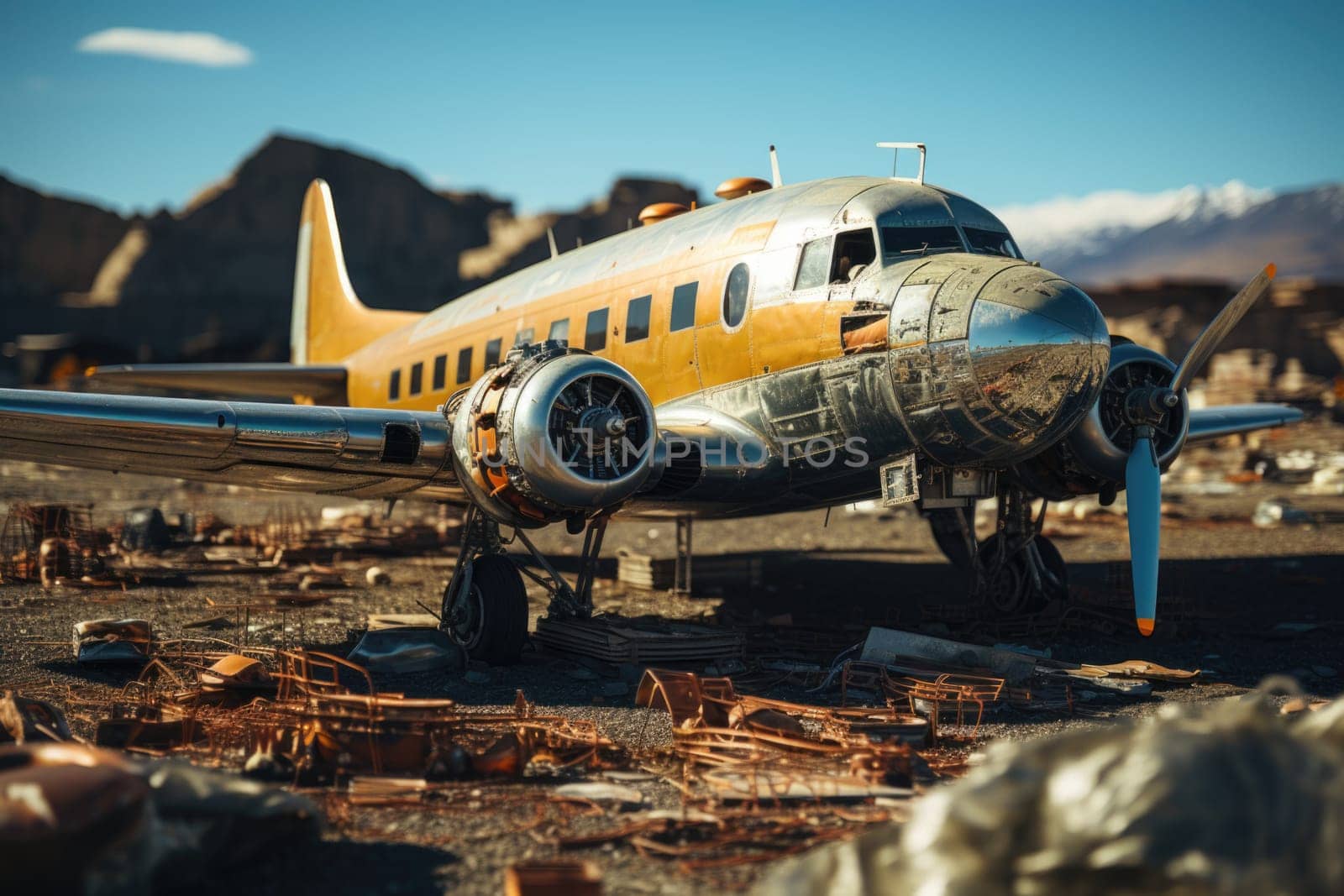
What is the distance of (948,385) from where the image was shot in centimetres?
845

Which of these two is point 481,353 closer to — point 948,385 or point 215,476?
point 215,476

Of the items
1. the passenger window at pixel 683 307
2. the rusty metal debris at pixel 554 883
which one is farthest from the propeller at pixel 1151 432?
the rusty metal debris at pixel 554 883

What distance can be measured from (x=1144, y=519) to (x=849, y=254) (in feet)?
11.3

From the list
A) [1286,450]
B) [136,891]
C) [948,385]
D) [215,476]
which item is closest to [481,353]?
[215,476]

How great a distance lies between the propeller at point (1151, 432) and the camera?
977cm

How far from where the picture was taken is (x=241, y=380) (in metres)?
16.7

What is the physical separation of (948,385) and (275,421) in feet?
16.7

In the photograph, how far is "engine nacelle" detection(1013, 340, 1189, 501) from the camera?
405 inches

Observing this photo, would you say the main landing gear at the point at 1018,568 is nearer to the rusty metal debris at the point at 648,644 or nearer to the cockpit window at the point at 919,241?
the cockpit window at the point at 919,241

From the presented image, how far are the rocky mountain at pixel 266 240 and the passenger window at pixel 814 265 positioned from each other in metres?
79.6

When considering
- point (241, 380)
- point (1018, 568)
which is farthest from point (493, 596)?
point (241, 380)

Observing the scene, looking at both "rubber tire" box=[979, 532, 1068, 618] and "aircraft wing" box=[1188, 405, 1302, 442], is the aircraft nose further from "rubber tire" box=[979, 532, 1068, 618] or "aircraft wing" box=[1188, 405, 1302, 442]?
"aircraft wing" box=[1188, 405, 1302, 442]

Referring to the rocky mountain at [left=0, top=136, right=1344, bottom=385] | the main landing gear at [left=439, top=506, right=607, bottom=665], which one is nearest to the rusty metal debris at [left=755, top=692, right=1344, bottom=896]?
the main landing gear at [left=439, top=506, right=607, bottom=665]

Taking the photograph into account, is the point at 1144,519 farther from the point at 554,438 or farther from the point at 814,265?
the point at 554,438
